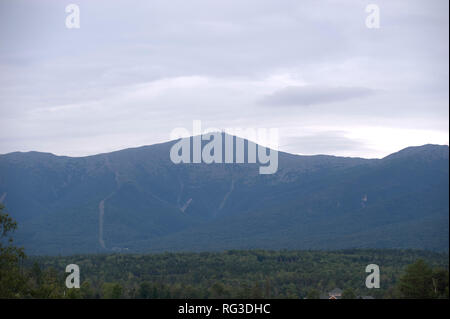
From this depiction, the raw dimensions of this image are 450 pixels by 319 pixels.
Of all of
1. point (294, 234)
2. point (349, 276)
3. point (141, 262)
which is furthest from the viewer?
point (294, 234)

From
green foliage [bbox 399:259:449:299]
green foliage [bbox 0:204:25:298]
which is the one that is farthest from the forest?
green foliage [bbox 0:204:25:298]

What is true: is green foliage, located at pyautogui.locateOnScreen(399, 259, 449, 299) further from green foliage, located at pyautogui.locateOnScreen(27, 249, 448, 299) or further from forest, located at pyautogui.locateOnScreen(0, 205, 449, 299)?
green foliage, located at pyautogui.locateOnScreen(27, 249, 448, 299)

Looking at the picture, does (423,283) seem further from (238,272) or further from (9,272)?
(238,272)

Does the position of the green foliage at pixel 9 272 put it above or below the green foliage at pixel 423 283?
above

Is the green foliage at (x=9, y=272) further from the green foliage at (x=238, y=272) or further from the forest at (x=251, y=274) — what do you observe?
the green foliage at (x=238, y=272)

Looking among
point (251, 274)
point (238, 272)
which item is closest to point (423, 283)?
point (251, 274)

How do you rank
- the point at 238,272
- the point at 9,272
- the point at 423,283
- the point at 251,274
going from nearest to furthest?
the point at 9,272 → the point at 423,283 → the point at 251,274 → the point at 238,272

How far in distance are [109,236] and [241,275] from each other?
9286 cm

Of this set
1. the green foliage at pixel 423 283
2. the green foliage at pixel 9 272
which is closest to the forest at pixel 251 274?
the green foliage at pixel 423 283

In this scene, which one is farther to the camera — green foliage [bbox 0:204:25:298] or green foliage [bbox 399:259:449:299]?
green foliage [bbox 399:259:449:299]

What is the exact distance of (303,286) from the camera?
8206 cm

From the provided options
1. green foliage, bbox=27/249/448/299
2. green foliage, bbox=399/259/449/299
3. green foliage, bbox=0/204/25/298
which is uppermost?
green foliage, bbox=0/204/25/298
